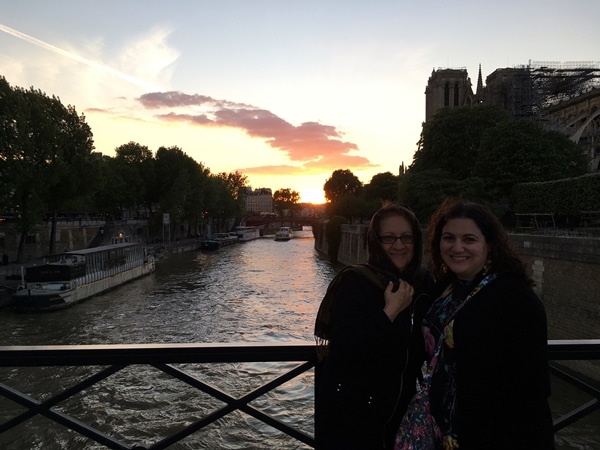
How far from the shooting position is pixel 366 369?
203cm

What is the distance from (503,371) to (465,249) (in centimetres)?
57

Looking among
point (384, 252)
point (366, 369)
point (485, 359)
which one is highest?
point (384, 252)

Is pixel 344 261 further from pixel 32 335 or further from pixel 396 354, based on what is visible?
pixel 396 354

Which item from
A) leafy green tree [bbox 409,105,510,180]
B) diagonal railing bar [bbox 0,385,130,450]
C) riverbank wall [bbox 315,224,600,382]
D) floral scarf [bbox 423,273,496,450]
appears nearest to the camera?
floral scarf [bbox 423,273,496,450]

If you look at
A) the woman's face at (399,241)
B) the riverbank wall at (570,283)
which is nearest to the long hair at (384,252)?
the woman's face at (399,241)

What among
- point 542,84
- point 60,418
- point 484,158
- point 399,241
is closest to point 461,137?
point 484,158

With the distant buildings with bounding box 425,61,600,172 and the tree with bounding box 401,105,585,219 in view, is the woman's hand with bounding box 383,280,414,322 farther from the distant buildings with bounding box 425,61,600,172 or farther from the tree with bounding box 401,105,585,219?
the distant buildings with bounding box 425,61,600,172

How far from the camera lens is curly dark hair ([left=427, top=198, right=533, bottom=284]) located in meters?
2.00

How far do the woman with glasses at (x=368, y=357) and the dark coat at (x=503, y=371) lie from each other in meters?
0.24

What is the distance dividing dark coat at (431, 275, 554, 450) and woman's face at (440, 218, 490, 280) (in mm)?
211

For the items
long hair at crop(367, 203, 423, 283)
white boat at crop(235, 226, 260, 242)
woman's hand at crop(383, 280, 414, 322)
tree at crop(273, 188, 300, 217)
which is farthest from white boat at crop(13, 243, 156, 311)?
tree at crop(273, 188, 300, 217)

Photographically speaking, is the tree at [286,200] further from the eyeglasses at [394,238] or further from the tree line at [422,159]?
the eyeglasses at [394,238]

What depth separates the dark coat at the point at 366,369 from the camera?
1976mm

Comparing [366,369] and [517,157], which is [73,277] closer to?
[366,369]
